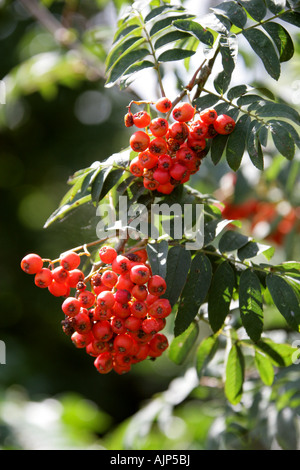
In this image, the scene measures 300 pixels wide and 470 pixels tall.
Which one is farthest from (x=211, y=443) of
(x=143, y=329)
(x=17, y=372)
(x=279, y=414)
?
(x=17, y=372)

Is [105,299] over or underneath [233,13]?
underneath

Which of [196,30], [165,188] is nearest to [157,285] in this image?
[165,188]

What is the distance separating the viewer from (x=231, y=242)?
1201 millimetres

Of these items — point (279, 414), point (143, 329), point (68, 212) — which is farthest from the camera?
point (279, 414)

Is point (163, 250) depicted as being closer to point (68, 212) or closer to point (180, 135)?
point (180, 135)

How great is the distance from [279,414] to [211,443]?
0.86 feet

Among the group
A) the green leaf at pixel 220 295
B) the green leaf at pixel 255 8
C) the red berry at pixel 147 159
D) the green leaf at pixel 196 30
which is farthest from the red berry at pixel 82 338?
the green leaf at pixel 255 8

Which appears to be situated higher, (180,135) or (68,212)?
(180,135)

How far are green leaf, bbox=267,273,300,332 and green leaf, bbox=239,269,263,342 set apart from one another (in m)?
0.03

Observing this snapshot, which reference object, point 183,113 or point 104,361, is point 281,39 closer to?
point 183,113

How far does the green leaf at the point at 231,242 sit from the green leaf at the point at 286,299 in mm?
111

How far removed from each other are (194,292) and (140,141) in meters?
0.34

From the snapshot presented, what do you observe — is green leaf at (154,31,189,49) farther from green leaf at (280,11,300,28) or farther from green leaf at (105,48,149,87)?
green leaf at (280,11,300,28)

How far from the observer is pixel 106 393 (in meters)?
4.77
